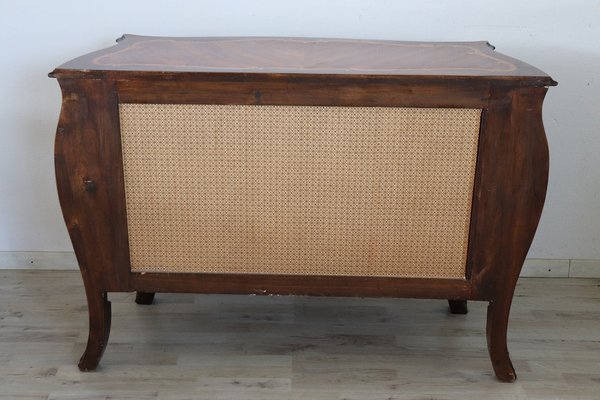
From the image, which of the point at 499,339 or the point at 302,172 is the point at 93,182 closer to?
the point at 302,172

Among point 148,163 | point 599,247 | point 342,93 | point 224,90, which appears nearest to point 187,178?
point 148,163

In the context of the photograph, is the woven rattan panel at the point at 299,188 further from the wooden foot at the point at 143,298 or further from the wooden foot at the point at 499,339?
the wooden foot at the point at 143,298

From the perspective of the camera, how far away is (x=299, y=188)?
148 cm

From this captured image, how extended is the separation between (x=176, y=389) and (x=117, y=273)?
0.31 m

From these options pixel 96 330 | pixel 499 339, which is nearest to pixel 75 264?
pixel 96 330

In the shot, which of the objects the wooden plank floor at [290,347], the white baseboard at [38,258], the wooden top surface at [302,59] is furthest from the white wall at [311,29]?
the wooden plank floor at [290,347]

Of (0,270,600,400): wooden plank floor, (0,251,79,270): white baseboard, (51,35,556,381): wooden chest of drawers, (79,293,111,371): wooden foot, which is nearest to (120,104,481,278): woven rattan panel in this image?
(51,35,556,381): wooden chest of drawers

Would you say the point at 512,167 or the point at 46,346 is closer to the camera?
the point at 512,167

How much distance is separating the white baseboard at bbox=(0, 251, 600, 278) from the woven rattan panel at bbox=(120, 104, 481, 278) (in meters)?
0.78

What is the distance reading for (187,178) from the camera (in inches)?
58.2

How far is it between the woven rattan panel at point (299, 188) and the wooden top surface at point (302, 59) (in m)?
0.08

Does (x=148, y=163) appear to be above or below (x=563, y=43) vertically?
below

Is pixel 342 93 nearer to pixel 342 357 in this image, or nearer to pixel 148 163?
pixel 148 163

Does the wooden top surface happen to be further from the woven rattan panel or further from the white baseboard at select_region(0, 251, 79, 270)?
the white baseboard at select_region(0, 251, 79, 270)
